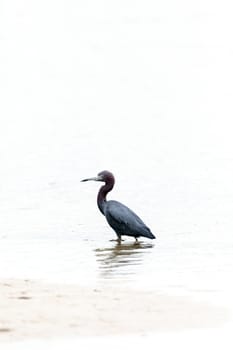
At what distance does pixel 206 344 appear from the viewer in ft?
→ 26.8

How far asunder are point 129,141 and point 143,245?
26.8 ft

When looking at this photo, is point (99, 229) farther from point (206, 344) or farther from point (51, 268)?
point (206, 344)

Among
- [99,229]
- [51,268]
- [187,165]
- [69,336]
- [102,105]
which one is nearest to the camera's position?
[69,336]

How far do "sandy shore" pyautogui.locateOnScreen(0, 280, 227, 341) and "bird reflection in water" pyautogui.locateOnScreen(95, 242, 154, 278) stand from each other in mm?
2008

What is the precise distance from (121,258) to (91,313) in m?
4.60

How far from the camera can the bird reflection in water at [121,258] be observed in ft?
39.7

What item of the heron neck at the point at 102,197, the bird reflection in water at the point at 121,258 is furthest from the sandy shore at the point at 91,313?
the heron neck at the point at 102,197

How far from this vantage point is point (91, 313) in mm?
8742

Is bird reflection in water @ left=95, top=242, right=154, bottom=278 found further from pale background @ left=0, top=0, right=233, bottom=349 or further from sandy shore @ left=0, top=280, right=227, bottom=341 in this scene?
sandy shore @ left=0, top=280, right=227, bottom=341

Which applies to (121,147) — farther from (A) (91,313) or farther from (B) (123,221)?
(A) (91,313)

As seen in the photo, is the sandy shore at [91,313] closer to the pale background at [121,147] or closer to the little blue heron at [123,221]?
the pale background at [121,147]

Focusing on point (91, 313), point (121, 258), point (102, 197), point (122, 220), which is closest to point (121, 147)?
point (102, 197)

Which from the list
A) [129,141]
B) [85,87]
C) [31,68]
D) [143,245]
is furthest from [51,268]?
[31,68]

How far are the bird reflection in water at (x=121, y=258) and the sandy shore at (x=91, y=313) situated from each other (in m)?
2.01
